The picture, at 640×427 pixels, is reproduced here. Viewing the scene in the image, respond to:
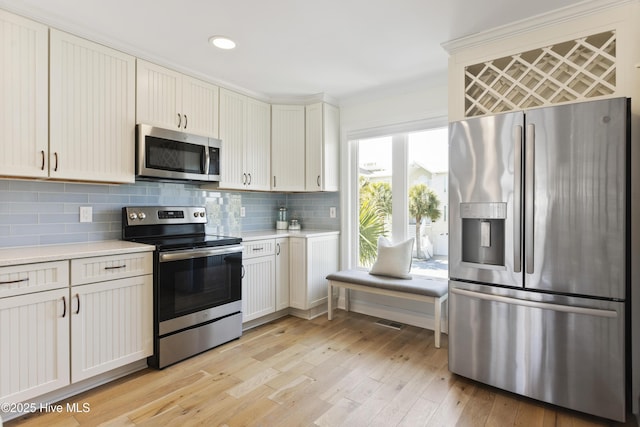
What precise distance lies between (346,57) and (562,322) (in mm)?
2369

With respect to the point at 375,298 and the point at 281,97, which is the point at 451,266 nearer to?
the point at 375,298

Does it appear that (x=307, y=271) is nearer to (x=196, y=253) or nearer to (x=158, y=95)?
(x=196, y=253)

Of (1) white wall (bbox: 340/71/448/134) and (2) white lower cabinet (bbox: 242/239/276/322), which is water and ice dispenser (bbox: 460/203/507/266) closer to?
(1) white wall (bbox: 340/71/448/134)

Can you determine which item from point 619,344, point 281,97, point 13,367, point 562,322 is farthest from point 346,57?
point 13,367

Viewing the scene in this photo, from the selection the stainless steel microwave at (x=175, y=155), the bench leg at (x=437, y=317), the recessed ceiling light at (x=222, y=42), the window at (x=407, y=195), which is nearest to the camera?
the recessed ceiling light at (x=222, y=42)

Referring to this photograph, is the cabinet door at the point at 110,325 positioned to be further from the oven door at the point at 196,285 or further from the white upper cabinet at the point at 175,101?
the white upper cabinet at the point at 175,101

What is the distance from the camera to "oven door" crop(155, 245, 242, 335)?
8.01 feet

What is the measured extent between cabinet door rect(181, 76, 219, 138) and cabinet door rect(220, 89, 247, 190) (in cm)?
9

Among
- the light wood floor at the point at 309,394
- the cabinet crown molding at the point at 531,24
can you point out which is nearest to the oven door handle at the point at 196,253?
the light wood floor at the point at 309,394

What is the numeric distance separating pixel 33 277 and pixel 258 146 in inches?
87.1

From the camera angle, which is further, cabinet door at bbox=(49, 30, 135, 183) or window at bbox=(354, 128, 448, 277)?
window at bbox=(354, 128, 448, 277)

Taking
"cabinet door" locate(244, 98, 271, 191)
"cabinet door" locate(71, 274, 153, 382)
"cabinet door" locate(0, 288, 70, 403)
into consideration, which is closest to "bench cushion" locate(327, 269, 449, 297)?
"cabinet door" locate(244, 98, 271, 191)

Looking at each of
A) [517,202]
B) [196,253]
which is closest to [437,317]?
[517,202]

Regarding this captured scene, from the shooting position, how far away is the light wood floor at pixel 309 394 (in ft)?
6.21
